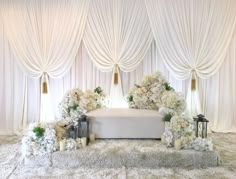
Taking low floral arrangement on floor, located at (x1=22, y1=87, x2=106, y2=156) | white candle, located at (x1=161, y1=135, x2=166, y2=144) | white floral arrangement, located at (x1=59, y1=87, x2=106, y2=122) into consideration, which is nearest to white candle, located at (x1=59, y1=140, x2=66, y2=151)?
low floral arrangement on floor, located at (x1=22, y1=87, x2=106, y2=156)

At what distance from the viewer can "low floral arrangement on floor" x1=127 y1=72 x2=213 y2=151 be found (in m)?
3.46

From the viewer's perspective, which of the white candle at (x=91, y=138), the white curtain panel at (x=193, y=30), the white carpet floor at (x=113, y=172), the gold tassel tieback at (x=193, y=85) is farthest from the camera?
the gold tassel tieback at (x=193, y=85)

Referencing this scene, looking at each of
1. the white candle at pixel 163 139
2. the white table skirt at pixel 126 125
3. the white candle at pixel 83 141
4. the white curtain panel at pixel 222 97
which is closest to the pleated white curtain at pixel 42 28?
the white table skirt at pixel 126 125

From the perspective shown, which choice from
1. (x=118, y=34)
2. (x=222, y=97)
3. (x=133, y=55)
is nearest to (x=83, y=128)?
(x=133, y=55)

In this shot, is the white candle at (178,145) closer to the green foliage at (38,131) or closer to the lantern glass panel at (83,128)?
the lantern glass panel at (83,128)

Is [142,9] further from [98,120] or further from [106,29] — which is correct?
[98,120]

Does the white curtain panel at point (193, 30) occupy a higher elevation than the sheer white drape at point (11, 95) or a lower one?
higher

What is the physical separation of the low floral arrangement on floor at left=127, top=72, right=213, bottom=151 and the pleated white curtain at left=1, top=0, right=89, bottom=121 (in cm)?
159

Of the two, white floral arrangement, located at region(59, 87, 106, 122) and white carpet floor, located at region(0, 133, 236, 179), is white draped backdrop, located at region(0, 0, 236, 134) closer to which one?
white floral arrangement, located at region(59, 87, 106, 122)

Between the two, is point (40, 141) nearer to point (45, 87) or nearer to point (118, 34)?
point (45, 87)

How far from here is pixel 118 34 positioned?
5.03 meters

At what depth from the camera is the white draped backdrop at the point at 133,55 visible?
500 centimetres

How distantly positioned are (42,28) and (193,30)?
9.27ft

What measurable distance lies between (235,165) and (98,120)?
1.87 metres
